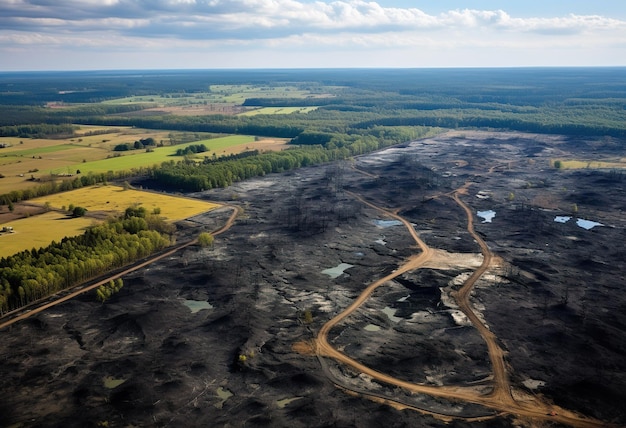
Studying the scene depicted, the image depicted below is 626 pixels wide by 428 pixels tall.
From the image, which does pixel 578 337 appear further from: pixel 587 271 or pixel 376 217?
Result: pixel 376 217

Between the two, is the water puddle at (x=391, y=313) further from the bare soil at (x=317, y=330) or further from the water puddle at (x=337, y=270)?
the water puddle at (x=337, y=270)

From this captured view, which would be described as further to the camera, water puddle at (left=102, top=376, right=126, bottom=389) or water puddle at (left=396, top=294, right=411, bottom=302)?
water puddle at (left=396, top=294, right=411, bottom=302)

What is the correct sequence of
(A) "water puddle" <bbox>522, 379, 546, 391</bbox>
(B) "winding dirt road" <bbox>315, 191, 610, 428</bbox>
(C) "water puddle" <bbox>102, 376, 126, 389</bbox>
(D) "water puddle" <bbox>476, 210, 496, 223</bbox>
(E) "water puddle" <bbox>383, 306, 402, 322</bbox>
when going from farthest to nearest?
(D) "water puddle" <bbox>476, 210, 496, 223</bbox> → (E) "water puddle" <bbox>383, 306, 402, 322</bbox> → (C) "water puddle" <bbox>102, 376, 126, 389</bbox> → (A) "water puddle" <bbox>522, 379, 546, 391</bbox> → (B) "winding dirt road" <bbox>315, 191, 610, 428</bbox>

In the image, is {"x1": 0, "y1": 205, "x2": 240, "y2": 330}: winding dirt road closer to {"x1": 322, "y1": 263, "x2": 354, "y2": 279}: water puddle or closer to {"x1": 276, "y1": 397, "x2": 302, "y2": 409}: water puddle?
{"x1": 322, "y1": 263, "x2": 354, "y2": 279}: water puddle

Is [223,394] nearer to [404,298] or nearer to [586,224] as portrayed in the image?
[404,298]

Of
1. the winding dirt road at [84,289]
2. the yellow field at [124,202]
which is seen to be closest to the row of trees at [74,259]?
the winding dirt road at [84,289]

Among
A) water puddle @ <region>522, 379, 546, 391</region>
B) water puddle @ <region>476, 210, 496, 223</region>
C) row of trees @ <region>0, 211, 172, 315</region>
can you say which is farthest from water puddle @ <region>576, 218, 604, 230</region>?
row of trees @ <region>0, 211, 172, 315</region>

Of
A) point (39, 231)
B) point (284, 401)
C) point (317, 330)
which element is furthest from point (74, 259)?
point (284, 401)
